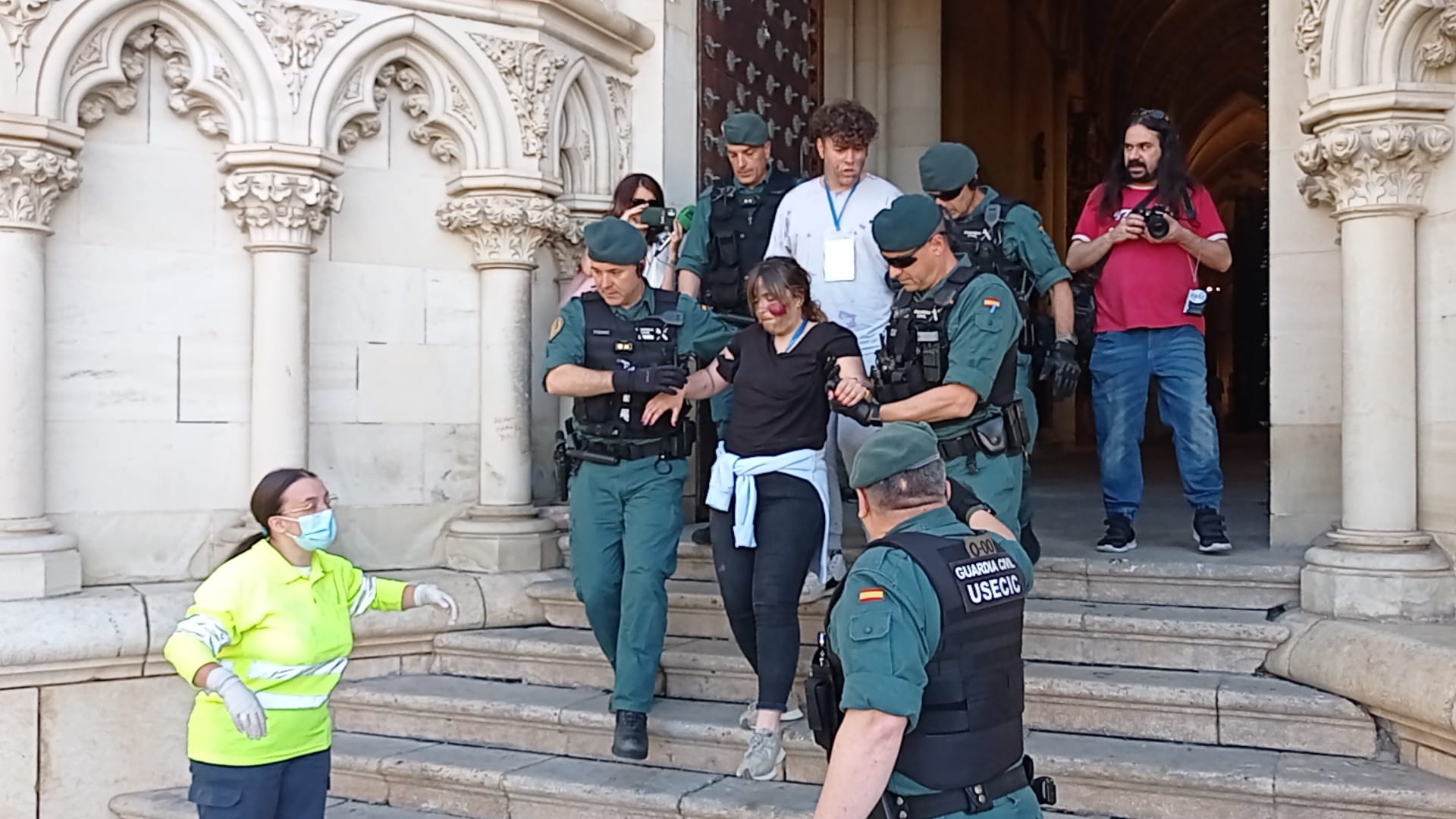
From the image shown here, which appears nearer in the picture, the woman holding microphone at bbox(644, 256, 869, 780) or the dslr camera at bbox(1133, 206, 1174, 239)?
the woman holding microphone at bbox(644, 256, 869, 780)

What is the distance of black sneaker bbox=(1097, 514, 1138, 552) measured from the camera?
532cm

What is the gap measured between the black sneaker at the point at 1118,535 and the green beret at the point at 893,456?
117 inches

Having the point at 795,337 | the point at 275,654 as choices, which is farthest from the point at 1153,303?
the point at 275,654

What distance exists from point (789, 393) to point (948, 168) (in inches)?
39.1

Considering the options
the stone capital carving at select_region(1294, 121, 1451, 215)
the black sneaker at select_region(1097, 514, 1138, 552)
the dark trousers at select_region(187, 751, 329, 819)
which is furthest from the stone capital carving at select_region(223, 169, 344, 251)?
the stone capital carving at select_region(1294, 121, 1451, 215)

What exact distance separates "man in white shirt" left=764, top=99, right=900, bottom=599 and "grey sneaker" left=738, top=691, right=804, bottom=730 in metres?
0.42

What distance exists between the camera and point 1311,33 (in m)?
4.79

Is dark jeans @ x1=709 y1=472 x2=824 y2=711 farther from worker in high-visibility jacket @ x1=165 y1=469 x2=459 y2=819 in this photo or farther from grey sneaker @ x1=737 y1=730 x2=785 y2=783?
worker in high-visibility jacket @ x1=165 y1=469 x2=459 y2=819

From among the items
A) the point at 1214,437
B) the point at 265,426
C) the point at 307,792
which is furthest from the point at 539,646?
the point at 1214,437

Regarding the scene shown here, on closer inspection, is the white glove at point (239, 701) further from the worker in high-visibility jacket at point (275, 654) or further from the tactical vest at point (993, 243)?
the tactical vest at point (993, 243)

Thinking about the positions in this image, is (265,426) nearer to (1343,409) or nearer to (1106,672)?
(1106,672)

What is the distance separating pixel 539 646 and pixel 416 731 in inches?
22.6

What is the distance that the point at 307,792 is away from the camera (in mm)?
3514

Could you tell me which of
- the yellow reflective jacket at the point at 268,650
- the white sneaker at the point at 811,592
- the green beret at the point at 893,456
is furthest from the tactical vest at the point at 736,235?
the green beret at the point at 893,456
